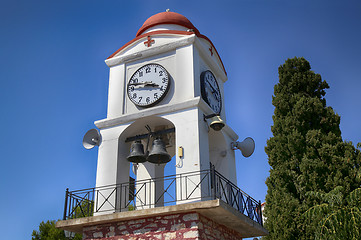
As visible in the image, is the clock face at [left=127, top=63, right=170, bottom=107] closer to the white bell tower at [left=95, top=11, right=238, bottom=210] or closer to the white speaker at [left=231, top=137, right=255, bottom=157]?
the white bell tower at [left=95, top=11, right=238, bottom=210]

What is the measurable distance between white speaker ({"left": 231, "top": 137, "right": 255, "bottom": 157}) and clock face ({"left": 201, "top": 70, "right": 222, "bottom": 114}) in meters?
1.08

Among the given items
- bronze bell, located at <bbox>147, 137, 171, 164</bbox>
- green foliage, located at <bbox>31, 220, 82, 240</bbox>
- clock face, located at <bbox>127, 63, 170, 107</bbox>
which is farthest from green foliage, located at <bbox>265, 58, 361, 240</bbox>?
green foliage, located at <bbox>31, 220, 82, 240</bbox>

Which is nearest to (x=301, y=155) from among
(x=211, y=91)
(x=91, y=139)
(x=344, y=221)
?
(x=211, y=91)

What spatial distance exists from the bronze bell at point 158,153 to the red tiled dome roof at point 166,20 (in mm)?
3821

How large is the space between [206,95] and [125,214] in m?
3.75

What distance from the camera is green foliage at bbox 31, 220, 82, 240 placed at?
58.5ft

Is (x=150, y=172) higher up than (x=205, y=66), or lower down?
lower down

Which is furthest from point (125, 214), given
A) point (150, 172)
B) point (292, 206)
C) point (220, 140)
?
point (292, 206)

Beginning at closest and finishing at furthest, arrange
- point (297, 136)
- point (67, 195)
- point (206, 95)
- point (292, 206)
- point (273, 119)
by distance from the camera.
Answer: point (67, 195)
point (206, 95)
point (292, 206)
point (297, 136)
point (273, 119)

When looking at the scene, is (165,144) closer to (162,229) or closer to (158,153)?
(158,153)

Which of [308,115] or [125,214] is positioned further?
[308,115]

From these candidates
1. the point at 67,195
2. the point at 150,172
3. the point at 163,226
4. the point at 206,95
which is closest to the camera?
the point at 163,226

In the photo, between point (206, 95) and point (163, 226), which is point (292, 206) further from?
point (163, 226)

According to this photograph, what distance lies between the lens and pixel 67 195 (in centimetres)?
963
